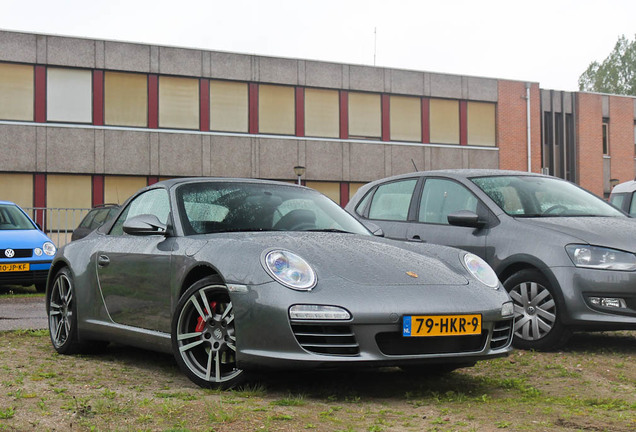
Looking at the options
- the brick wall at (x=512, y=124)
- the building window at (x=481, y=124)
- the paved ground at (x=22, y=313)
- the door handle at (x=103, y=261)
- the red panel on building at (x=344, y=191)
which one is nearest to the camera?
the door handle at (x=103, y=261)

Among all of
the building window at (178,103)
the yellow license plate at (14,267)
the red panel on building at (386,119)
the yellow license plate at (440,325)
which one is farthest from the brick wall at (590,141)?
the yellow license plate at (440,325)

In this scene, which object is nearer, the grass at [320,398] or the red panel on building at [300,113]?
the grass at [320,398]

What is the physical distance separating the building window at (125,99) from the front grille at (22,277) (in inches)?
683

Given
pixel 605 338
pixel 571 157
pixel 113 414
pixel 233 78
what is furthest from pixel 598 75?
pixel 113 414

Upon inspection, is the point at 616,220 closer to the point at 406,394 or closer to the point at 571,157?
the point at 406,394

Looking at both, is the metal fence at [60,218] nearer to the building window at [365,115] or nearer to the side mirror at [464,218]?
the building window at [365,115]

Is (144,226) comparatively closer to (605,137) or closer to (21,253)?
(21,253)

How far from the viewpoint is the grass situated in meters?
4.46

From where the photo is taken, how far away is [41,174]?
29984mm

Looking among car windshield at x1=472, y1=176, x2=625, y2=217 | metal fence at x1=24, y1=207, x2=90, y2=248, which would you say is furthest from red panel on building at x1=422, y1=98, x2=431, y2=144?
car windshield at x1=472, y1=176, x2=625, y2=217

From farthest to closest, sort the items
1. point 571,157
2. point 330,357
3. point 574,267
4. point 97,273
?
point 571,157 < point 574,267 < point 97,273 < point 330,357

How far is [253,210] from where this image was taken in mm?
6262

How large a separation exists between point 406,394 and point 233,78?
2804cm

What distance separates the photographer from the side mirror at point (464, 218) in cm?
788
